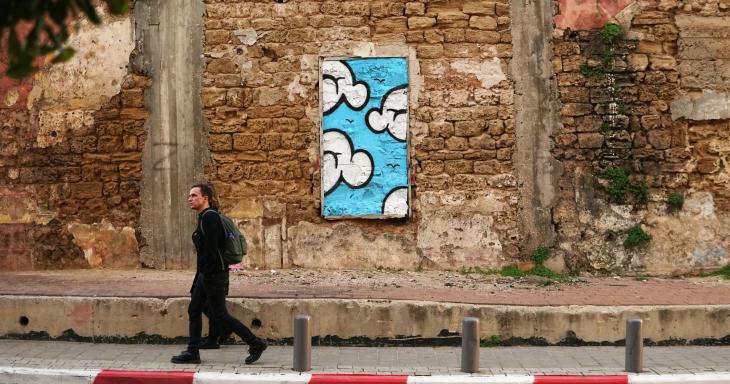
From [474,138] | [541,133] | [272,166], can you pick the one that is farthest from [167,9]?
[541,133]

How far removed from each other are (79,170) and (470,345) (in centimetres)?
680

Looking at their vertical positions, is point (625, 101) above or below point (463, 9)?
below

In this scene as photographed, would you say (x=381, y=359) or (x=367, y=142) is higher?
(x=367, y=142)

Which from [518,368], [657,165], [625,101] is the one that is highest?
[625,101]

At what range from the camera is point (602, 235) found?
1223cm

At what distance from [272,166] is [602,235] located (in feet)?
14.5

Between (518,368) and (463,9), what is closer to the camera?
(518,368)

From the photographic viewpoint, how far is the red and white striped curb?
24.8 ft

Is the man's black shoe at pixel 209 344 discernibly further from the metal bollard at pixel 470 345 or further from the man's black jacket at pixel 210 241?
the metal bollard at pixel 470 345

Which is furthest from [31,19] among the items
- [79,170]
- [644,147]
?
[644,147]

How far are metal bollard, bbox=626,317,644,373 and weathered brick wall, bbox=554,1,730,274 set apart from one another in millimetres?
4333

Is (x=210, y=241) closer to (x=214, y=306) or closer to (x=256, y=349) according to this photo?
(x=214, y=306)

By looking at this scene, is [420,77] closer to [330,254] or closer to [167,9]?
[330,254]

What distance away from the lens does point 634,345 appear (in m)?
7.85
